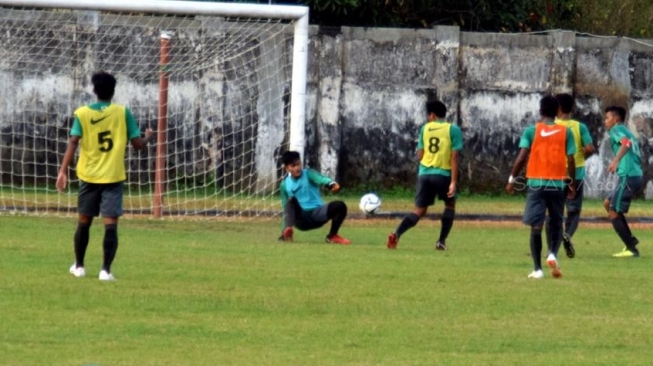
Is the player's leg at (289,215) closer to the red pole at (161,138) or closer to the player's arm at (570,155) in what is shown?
the red pole at (161,138)

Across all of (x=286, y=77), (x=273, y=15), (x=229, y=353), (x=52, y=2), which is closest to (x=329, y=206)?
(x=273, y=15)

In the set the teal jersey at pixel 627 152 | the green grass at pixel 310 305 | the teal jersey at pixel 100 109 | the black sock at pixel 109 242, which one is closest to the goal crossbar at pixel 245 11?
the green grass at pixel 310 305

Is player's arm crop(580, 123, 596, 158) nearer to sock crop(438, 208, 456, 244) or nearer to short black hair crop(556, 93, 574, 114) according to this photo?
short black hair crop(556, 93, 574, 114)

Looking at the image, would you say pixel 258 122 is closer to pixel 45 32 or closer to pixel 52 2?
pixel 45 32

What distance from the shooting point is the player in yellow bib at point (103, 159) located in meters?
12.8

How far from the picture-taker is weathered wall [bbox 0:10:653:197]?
24000 millimetres

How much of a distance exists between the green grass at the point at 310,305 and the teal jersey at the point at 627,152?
3.25 ft

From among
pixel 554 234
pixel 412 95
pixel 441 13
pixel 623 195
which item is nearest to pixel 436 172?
pixel 623 195

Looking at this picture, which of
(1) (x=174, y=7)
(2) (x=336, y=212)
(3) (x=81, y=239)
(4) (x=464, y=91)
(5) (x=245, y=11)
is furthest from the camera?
(4) (x=464, y=91)

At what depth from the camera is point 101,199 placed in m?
12.9

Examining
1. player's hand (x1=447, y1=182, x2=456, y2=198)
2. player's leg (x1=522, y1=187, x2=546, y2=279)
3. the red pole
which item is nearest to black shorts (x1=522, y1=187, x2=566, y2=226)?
player's leg (x1=522, y1=187, x2=546, y2=279)

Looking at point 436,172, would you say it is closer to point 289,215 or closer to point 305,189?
point 305,189

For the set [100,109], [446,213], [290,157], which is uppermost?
[100,109]

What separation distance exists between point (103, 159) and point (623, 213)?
22.1ft
